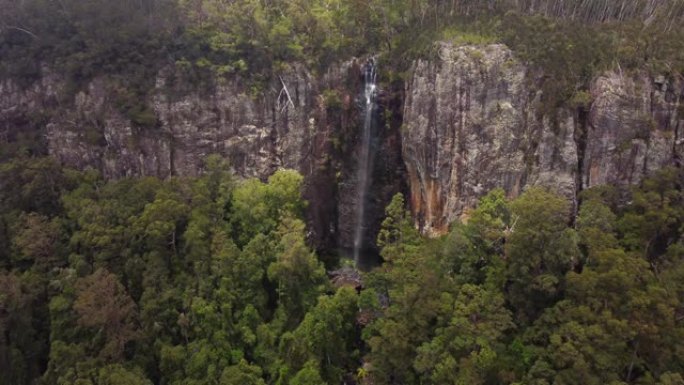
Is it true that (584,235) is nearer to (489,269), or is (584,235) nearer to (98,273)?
(489,269)

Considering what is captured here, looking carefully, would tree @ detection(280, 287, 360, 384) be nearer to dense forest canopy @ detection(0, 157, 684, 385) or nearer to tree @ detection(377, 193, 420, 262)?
dense forest canopy @ detection(0, 157, 684, 385)

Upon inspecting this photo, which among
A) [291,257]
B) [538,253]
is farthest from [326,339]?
→ [538,253]

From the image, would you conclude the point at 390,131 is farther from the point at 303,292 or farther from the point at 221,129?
the point at 303,292

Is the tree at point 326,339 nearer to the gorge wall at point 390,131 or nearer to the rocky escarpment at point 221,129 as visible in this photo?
the gorge wall at point 390,131

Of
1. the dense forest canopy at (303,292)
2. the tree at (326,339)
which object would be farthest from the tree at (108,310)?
the tree at (326,339)

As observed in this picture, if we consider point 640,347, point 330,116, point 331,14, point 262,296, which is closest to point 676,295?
point 640,347

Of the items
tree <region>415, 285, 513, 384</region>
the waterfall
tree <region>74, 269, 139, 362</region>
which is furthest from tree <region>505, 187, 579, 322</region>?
tree <region>74, 269, 139, 362</region>
